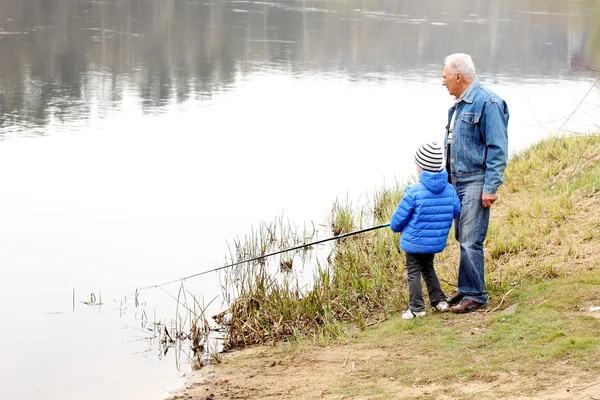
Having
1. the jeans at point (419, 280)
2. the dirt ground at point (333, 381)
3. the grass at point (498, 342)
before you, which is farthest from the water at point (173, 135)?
the jeans at point (419, 280)

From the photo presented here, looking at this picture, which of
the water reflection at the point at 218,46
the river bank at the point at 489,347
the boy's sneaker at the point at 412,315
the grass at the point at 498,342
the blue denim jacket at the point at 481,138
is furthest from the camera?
the water reflection at the point at 218,46

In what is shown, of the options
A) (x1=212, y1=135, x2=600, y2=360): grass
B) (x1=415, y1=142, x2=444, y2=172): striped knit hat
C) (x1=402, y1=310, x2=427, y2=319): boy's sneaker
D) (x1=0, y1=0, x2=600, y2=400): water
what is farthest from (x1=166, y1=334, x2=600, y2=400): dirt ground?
(x1=415, y1=142, x2=444, y2=172): striped knit hat

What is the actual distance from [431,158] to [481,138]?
35 centimetres

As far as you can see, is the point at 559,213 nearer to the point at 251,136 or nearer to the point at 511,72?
the point at 251,136

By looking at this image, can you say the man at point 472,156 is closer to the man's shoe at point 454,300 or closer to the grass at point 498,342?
the man's shoe at point 454,300

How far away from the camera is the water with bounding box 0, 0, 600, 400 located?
7262 mm

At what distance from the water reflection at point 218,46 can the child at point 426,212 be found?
9496 millimetres

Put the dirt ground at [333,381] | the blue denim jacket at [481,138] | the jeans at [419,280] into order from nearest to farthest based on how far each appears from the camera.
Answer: the dirt ground at [333,381] < the blue denim jacket at [481,138] < the jeans at [419,280]

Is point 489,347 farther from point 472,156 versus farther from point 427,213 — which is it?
point 472,156

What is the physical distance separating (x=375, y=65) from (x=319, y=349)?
70.0 feet

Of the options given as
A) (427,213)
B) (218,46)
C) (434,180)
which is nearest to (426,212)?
(427,213)

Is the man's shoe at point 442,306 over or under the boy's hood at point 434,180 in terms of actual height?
under

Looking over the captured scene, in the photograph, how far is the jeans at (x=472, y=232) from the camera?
5.38m

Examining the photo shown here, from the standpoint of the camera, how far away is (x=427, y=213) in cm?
533
